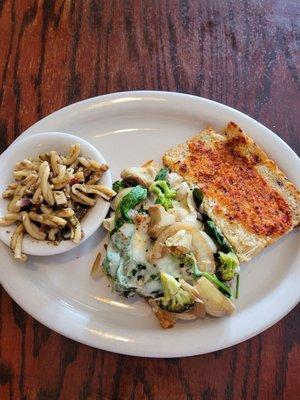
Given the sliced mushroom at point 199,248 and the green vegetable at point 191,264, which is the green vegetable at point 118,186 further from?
the green vegetable at point 191,264

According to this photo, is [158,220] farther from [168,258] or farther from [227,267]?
[227,267]

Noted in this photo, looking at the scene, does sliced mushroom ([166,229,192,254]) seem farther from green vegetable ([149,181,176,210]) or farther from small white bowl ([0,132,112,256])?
small white bowl ([0,132,112,256])

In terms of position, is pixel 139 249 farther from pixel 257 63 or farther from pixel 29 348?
pixel 257 63

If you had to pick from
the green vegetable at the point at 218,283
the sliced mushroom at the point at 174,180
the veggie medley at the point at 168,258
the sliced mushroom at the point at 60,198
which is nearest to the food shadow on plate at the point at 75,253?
the veggie medley at the point at 168,258

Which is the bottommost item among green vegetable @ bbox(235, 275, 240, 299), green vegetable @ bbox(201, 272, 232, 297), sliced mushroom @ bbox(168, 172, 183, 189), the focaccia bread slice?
green vegetable @ bbox(235, 275, 240, 299)

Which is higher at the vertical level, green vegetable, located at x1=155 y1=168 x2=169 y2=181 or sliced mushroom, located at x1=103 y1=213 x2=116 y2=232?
green vegetable, located at x1=155 y1=168 x2=169 y2=181

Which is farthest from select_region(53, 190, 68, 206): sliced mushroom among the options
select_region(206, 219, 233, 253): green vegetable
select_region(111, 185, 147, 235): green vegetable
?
select_region(206, 219, 233, 253): green vegetable

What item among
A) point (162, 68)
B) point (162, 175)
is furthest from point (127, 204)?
point (162, 68)
